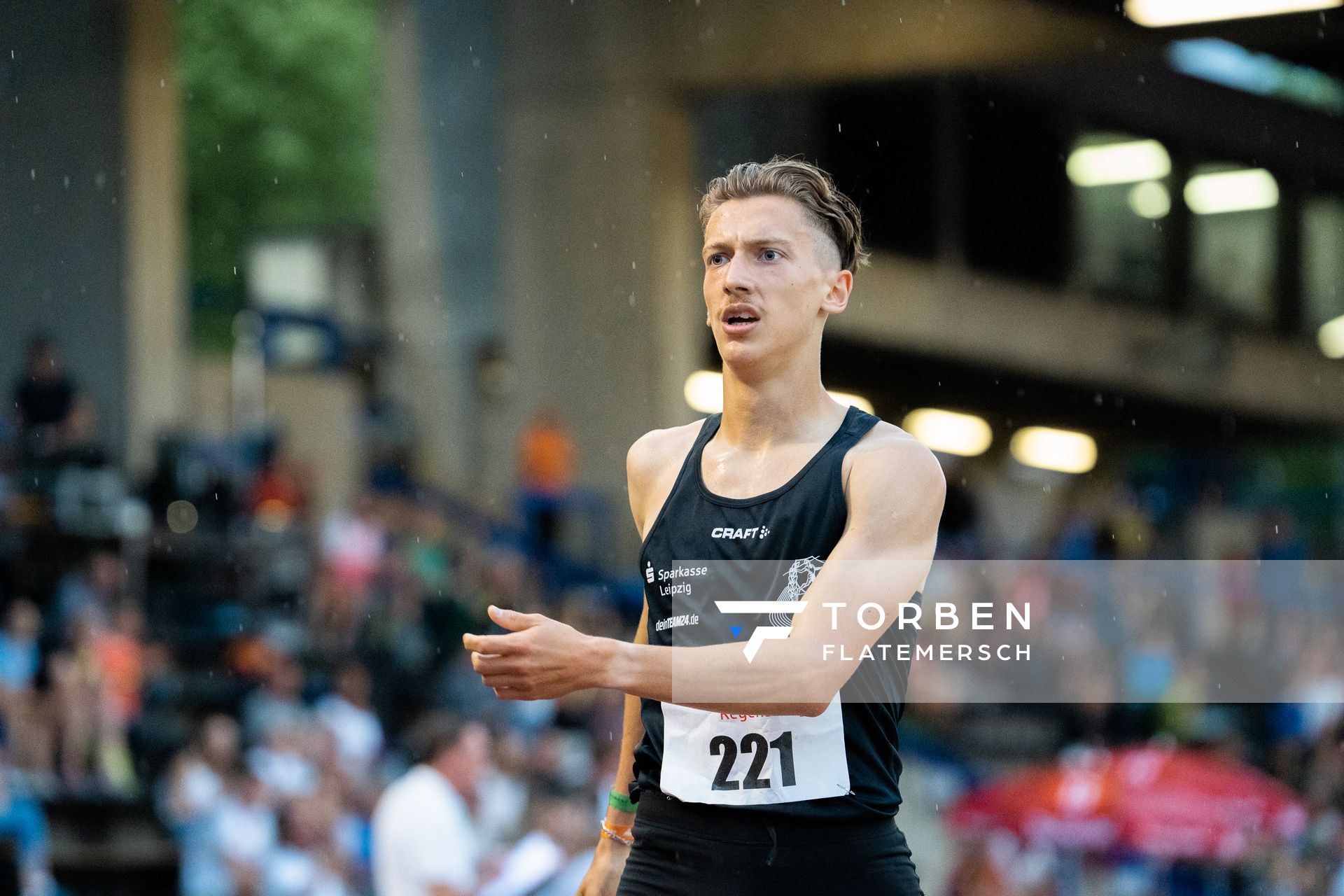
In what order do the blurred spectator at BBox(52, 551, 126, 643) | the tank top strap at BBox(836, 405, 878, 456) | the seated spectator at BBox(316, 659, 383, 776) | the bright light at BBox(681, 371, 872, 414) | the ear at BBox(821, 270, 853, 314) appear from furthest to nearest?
1. the bright light at BBox(681, 371, 872, 414)
2. the blurred spectator at BBox(52, 551, 126, 643)
3. the seated spectator at BBox(316, 659, 383, 776)
4. the ear at BBox(821, 270, 853, 314)
5. the tank top strap at BBox(836, 405, 878, 456)

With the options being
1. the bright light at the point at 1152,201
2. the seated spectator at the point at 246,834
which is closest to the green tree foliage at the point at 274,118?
the bright light at the point at 1152,201

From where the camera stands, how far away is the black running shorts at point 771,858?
2873 millimetres

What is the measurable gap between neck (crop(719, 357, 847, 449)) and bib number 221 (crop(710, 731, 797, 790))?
0.58 meters

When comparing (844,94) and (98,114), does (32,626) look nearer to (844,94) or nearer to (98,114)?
(98,114)

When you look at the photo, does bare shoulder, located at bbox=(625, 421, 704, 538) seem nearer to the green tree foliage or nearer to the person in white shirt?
the person in white shirt

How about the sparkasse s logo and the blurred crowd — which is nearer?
the sparkasse s logo

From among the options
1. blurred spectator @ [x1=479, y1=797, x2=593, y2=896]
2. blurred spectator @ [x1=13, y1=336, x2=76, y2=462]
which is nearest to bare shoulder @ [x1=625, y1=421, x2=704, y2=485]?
blurred spectator @ [x1=479, y1=797, x2=593, y2=896]

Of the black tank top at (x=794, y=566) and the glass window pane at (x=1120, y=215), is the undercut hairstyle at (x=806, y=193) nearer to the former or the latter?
the black tank top at (x=794, y=566)

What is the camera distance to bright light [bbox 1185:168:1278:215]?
14578 millimetres

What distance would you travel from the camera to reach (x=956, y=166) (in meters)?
14.8

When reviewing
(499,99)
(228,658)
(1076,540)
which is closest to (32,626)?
(228,658)

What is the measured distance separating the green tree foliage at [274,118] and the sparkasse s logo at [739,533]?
23.7 m

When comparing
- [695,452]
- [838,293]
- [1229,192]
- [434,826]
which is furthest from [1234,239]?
[695,452]

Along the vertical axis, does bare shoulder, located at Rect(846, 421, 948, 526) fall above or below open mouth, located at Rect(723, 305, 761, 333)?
below
